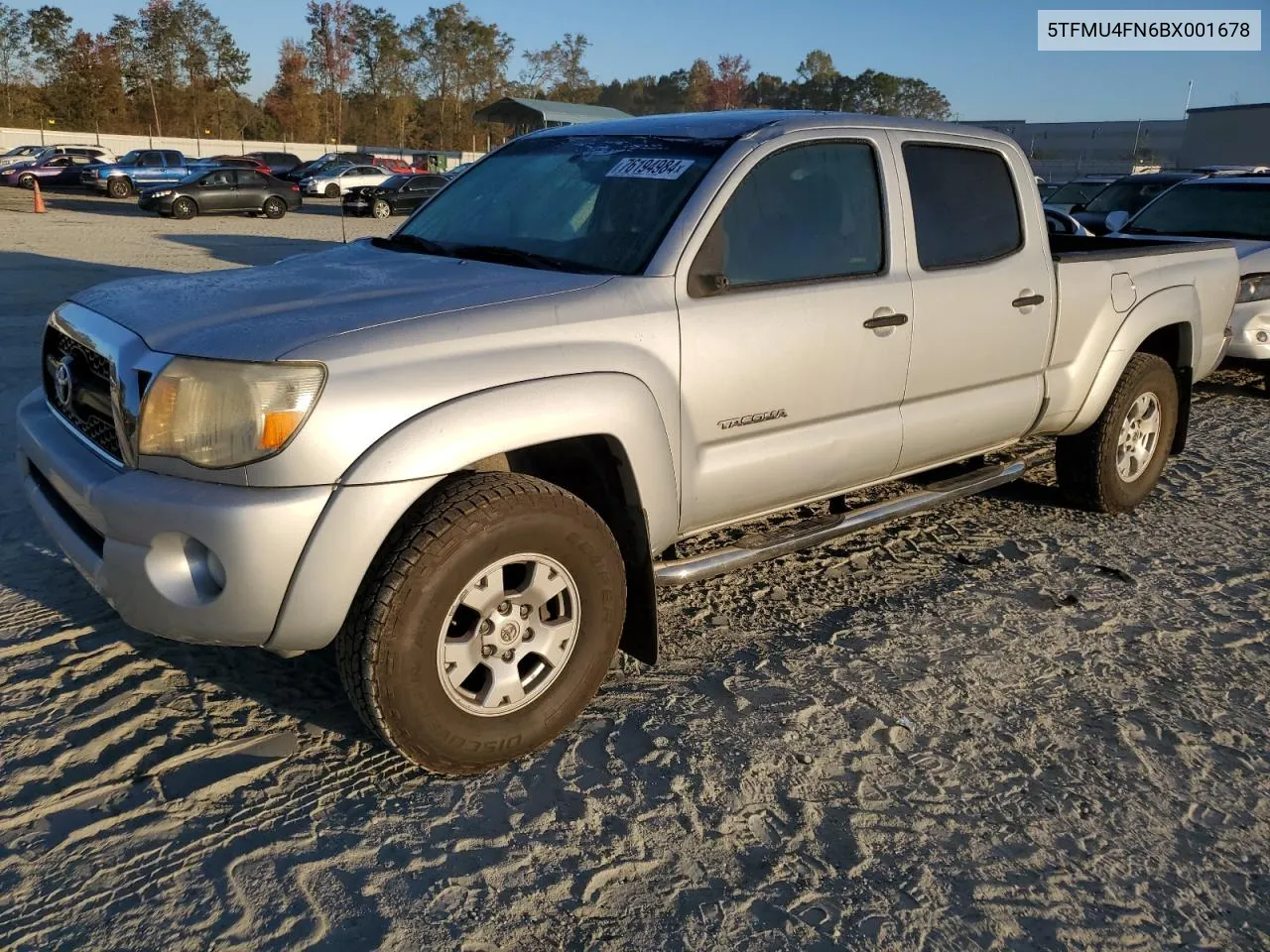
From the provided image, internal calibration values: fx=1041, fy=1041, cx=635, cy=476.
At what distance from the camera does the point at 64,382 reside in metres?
3.21

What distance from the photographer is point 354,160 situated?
38125mm

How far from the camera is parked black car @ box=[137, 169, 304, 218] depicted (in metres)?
25.3

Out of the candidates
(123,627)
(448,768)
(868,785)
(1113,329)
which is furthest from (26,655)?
(1113,329)

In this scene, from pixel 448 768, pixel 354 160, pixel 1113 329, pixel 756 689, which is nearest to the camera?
pixel 448 768

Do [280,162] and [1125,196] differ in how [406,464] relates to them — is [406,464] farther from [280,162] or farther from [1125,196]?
[280,162]

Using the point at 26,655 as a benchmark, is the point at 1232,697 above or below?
below

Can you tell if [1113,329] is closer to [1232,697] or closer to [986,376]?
[986,376]

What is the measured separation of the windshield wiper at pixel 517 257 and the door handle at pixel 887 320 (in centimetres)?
104

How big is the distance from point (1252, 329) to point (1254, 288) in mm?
316

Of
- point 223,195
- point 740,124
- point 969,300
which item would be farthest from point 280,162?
point 969,300

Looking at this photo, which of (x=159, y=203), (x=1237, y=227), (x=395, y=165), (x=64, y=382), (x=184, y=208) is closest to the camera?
(x=64, y=382)

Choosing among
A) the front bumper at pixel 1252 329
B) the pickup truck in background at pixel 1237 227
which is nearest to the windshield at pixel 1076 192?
the pickup truck in background at pixel 1237 227

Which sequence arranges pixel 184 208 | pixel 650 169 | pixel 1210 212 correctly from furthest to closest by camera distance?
1. pixel 184 208
2. pixel 1210 212
3. pixel 650 169

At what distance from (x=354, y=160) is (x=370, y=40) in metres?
46.8
